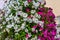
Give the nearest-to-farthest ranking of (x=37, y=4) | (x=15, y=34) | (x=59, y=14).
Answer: (x=15, y=34) → (x=37, y=4) → (x=59, y=14)

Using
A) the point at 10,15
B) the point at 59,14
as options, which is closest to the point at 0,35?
the point at 10,15

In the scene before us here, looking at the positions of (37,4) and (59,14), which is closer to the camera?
(37,4)

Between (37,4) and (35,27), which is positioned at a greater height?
(37,4)

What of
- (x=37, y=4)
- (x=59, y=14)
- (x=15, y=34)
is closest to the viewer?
(x=15, y=34)

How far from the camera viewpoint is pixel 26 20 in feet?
5.81

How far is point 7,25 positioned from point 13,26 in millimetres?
64

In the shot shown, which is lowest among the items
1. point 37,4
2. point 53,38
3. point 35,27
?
point 53,38

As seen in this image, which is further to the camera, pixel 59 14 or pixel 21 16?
pixel 59 14

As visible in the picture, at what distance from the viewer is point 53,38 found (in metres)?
1.78

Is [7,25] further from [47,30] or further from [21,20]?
[47,30]

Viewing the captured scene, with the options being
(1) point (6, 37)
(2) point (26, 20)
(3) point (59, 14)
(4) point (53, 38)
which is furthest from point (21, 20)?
(3) point (59, 14)

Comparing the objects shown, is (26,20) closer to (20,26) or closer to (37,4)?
(20,26)

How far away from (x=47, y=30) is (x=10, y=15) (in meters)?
0.37

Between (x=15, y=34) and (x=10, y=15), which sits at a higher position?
(x=10, y=15)
